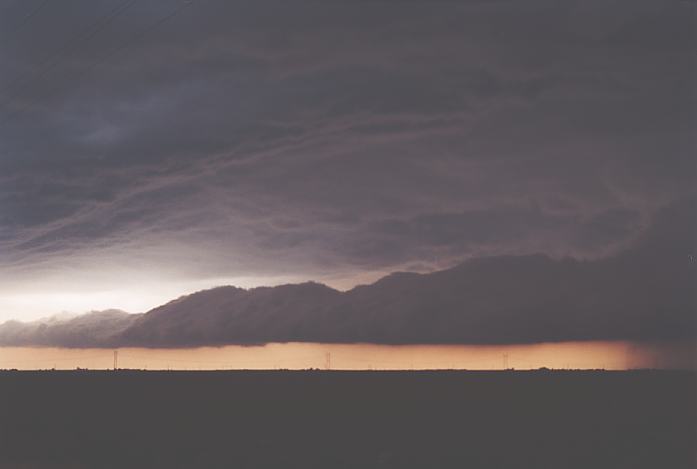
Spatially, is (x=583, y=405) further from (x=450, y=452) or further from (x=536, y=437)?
(x=450, y=452)

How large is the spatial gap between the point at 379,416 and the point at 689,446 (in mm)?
35455

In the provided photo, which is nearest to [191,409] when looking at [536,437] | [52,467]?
[536,437]

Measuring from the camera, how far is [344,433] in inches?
2395

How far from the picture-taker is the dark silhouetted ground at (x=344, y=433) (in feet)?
137

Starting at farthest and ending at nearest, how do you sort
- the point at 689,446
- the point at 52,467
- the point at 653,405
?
the point at 653,405, the point at 689,446, the point at 52,467

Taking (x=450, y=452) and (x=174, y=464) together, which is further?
(x=450, y=452)

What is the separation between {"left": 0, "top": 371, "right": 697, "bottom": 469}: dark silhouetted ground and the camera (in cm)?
4181

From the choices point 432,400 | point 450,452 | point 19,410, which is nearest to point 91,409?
point 19,410

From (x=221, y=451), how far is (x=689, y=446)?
27.3 metres

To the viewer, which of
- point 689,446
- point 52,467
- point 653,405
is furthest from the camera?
point 653,405

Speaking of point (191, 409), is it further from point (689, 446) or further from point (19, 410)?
point (689, 446)

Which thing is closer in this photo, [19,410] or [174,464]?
[174,464]

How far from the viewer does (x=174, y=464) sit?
3884 cm

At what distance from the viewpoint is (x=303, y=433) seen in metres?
60.6
